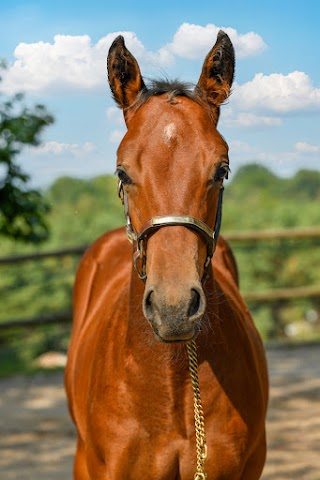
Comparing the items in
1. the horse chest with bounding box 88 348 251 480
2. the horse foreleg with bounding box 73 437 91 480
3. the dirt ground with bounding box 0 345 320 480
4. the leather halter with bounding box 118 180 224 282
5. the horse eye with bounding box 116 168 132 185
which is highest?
the horse eye with bounding box 116 168 132 185

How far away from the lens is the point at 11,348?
11.5 metres

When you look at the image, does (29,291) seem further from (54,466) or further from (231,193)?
(231,193)

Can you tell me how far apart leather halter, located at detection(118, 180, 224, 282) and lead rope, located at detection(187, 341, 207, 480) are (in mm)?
292

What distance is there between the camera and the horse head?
2238 millimetres

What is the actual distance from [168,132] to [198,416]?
99 centimetres

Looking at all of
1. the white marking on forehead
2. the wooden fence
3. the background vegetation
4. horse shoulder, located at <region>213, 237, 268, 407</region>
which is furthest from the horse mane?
the wooden fence

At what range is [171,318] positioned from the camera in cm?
220

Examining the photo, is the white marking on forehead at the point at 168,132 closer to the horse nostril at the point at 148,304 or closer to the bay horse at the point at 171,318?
the bay horse at the point at 171,318

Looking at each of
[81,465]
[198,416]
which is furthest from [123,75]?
[81,465]

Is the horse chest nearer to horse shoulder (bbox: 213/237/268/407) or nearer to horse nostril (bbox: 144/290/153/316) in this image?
horse shoulder (bbox: 213/237/268/407)

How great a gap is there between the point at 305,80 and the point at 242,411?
1311mm

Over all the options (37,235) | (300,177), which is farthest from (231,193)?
(37,235)

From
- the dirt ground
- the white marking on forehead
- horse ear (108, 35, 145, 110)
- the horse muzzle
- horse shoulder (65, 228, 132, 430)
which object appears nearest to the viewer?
the horse muzzle

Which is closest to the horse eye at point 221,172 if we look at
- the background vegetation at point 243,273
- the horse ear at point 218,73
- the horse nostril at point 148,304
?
the horse ear at point 218,73
